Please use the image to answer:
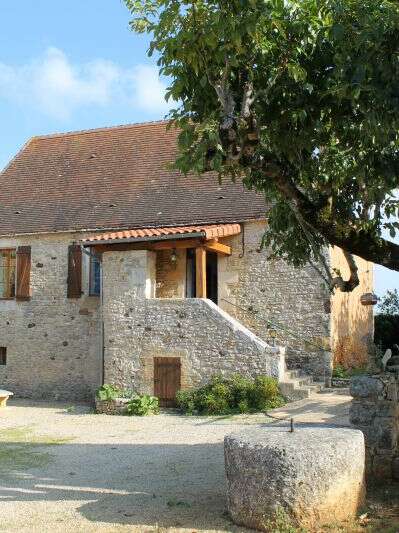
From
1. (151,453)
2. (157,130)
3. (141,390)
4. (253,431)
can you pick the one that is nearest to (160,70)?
(253,431)

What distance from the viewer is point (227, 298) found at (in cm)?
1584

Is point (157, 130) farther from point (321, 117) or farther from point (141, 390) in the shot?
point (321, 117)

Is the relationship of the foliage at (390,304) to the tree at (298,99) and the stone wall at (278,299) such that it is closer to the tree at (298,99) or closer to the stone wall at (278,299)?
the stone wall at (278,299)

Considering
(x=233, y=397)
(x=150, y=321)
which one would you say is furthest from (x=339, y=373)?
(x=150, y=321)

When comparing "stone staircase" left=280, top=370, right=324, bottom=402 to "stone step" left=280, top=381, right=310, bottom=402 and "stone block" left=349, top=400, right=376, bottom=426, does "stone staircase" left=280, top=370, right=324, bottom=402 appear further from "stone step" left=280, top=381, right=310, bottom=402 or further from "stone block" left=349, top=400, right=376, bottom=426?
"stone block" left=349, top=400, right=376, bottom=426

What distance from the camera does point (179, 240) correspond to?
577 inches

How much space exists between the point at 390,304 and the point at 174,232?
9.28m

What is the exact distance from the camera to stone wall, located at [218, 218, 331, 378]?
15.0 metres

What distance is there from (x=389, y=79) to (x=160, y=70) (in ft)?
7.03

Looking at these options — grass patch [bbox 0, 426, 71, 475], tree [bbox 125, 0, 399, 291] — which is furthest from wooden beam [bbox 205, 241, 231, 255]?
tree [bbox 125, 0, 399, 291]

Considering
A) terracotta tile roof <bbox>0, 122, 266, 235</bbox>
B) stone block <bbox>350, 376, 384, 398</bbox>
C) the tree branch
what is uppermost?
terracotta tile roof <bbox>0, 122, 266, 235</bbox>

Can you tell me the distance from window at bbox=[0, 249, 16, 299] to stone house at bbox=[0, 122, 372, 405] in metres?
0.03

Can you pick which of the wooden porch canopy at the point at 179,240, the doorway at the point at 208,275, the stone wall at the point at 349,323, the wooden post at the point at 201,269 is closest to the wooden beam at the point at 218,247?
the wooden porch canopy at the point at 179,240

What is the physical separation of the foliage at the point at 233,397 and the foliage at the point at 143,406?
0.58m
